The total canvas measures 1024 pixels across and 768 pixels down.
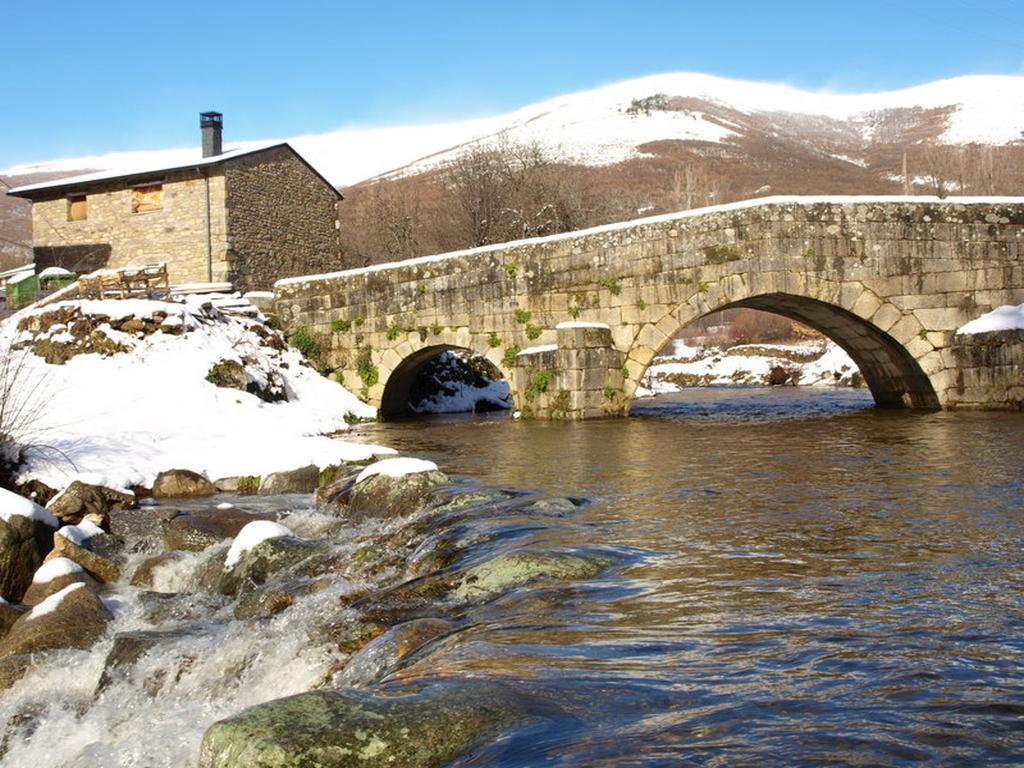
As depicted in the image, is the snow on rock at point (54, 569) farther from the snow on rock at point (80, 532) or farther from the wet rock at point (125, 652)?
the wet rock at point (125, 652)

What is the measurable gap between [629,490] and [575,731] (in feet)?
16.1

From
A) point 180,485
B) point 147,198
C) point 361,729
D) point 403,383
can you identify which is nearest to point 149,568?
point 180,485

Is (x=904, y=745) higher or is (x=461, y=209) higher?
(x=461, y=209)

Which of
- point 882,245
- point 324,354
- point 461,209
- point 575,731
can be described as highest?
point 461,209

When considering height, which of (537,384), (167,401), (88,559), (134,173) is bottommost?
(88,559)

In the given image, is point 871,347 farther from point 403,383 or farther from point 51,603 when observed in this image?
point 51,603

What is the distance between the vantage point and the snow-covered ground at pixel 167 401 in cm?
984

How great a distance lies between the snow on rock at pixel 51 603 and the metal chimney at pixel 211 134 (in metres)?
24.9

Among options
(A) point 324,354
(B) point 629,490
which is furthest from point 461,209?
(B) point 629,490

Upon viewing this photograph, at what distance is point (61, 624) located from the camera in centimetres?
500

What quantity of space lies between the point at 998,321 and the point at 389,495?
10.0 metres

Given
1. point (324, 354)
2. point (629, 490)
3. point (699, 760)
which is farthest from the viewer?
point (324, 354)

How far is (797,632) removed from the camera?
3619mm

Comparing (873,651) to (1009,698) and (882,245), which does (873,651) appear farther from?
(882,245)
